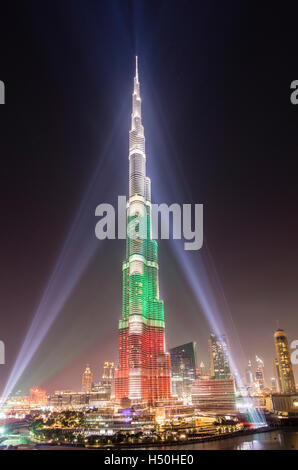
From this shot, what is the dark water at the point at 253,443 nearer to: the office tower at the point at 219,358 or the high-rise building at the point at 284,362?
the high-rise building at the point at 284,362

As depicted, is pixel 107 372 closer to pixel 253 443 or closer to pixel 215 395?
pixel 215 395

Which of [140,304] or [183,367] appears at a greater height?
[140,304]

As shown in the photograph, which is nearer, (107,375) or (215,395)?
(215,395)

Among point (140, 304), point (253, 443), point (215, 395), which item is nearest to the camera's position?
point (253, 443)

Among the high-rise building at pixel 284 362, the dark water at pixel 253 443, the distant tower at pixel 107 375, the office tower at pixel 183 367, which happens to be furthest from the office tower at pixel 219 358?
the dark water at pixel 253 443

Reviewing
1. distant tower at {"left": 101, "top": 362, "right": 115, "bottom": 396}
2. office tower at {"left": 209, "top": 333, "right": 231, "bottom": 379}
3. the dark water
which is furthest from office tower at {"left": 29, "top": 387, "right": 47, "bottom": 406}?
the dark water

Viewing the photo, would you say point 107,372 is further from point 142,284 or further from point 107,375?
point 142,284

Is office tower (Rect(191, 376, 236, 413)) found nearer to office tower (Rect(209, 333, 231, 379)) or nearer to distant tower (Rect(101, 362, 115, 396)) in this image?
office tower (Rect(209, 333, 231, 379))

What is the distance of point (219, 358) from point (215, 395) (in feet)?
245

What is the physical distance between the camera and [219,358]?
540 feet

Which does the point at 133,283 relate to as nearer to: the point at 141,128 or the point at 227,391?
the point at 227,391

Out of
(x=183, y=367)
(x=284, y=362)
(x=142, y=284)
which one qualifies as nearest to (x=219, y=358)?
(x=183, y=367)

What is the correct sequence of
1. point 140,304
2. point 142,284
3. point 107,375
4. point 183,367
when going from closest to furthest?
point 140,304 < point 142,284 < point 183,367 < point 107,375
